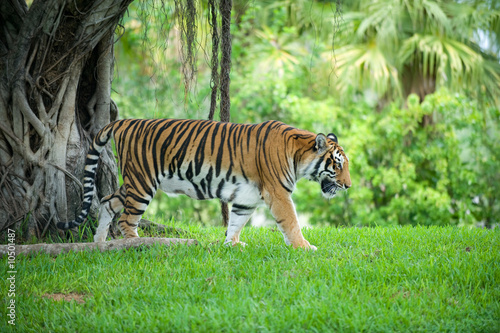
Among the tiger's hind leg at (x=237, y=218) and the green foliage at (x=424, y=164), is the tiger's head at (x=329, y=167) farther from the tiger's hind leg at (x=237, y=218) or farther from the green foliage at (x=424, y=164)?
the green foliage at (x=424, y=164)


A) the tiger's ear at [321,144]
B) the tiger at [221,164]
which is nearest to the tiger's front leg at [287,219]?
the tiger at [221,164]

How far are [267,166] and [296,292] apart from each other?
1.67 m

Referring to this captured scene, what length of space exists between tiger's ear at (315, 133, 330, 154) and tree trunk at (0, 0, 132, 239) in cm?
259

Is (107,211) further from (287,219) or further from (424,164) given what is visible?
(424,164)

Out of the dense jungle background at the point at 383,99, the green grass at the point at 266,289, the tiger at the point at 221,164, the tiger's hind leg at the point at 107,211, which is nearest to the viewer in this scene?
the green grass at the point at 266,289

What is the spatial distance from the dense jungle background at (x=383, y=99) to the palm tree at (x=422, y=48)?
0.04 meters

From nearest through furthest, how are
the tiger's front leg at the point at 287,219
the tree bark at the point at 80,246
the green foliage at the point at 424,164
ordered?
the tree bark at the point at 80,246 → the tiger's front leg at the point at 287,219 → the green foliage at the point at 424,164

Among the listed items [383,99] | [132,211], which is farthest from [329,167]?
[383,99]

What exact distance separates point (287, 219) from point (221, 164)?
0.93m

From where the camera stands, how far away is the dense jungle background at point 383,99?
14.3 meters

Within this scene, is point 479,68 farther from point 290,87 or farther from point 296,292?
point 296,292

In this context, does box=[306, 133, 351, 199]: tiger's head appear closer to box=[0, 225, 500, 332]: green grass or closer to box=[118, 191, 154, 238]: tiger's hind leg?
box=[0, 225, 500, 332]: green grass

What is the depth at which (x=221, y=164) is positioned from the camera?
5324 mm

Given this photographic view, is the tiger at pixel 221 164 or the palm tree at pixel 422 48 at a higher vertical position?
the palm tree at pixel 422 48
